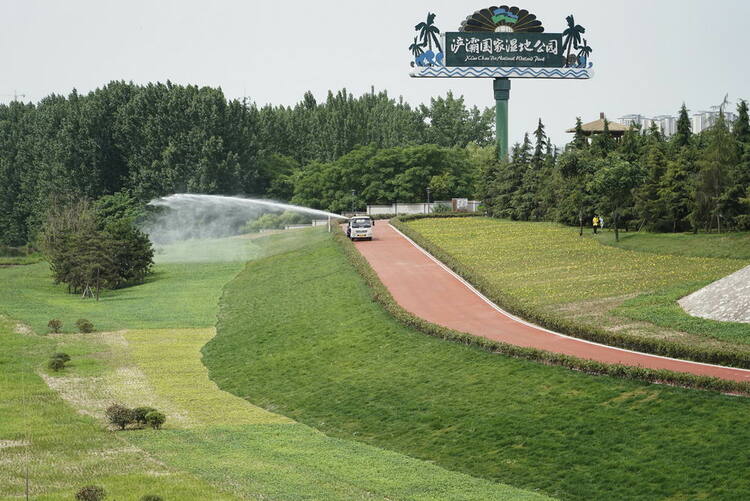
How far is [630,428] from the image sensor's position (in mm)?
26047

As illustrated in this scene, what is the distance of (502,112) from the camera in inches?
3986

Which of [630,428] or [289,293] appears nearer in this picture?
[630,428]

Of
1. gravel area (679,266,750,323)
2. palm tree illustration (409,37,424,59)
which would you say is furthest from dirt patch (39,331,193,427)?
palm tree illustration (409,37,424,59)

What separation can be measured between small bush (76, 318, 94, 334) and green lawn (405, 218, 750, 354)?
20.5 metres

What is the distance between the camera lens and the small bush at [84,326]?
49812 mm

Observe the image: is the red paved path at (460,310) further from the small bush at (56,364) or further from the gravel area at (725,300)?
the small bush at (56,364)

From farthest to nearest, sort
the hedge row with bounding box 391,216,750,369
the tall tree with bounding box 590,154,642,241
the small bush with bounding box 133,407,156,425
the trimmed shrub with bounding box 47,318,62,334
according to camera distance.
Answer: the tall tree with bounding box 590,154,642,241, the trimmed shrub with bounding box 47,318,62,334, the small bush with bounding box 133,407,156,425, the hedge row with bounding box 391,216,750,369

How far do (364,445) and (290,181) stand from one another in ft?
298

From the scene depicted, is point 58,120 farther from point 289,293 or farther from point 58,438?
point 58,438

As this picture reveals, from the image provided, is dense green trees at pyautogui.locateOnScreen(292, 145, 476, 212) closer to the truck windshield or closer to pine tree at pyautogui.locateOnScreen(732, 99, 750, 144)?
the truck windshield

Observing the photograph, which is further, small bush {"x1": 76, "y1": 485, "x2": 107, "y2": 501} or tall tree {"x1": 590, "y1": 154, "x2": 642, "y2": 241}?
tall tree {"x1": 590, "y1": 154, "x2": 642, "y2": 241}

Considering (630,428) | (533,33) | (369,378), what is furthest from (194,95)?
(630,428)

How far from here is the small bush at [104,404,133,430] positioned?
30.6 meters

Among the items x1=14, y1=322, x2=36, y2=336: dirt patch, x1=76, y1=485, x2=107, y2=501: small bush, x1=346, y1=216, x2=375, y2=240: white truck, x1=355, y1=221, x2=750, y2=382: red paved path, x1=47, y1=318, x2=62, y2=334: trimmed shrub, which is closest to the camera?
x1=76, y1=485, x2=107, y2=501: small bush
